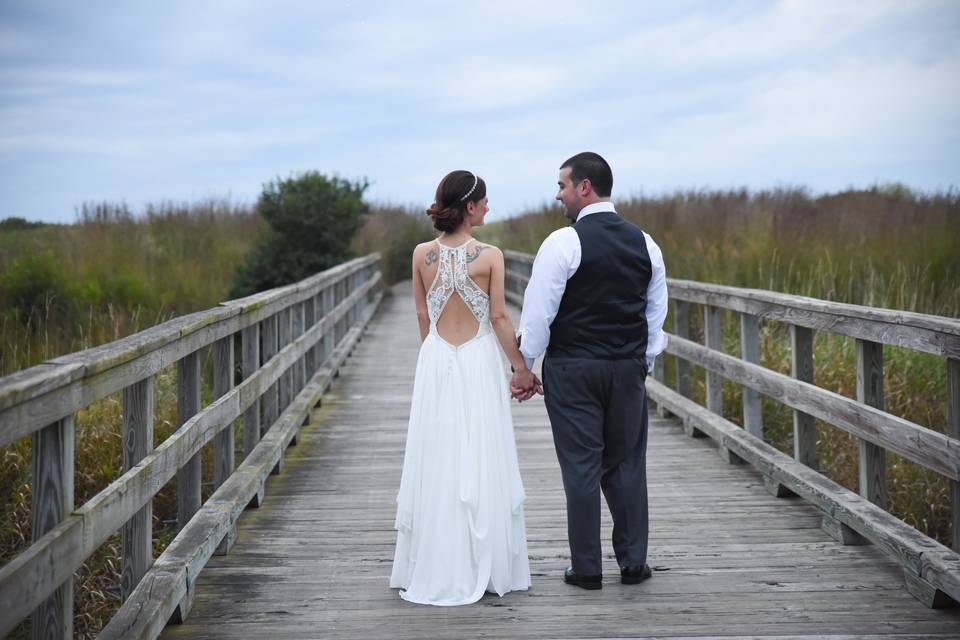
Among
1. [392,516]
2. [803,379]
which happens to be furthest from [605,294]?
[392,516]

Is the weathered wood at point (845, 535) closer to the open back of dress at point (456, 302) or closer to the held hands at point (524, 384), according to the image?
the held hands at point (524, 384)

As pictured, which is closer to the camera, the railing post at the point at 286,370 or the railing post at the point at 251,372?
the railing post at the point at 251,372

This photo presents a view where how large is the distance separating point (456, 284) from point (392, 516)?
174 cm

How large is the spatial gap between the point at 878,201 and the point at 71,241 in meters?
15.0

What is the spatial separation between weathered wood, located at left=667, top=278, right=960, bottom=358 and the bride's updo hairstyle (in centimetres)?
178

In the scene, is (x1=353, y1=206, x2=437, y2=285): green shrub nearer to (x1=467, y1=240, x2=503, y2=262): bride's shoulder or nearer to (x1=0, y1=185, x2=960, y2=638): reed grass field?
(x1=0, y1=185, x2=960, y2=638): reed grass field

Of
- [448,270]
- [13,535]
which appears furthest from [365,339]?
[448,270]

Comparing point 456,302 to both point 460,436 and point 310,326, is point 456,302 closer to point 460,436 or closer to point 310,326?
point 460,436

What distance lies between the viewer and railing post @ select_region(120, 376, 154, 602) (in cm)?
373

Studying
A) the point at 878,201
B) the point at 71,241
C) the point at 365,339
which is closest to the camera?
the point at 365,339

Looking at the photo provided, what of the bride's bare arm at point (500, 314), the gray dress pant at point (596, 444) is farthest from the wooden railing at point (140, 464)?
the gray dress pant at point (596, 444)

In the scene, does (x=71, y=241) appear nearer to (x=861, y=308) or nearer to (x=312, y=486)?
(x=312, y=486)

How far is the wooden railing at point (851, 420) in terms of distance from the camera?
13.1 feet

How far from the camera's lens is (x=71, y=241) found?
2045cm
